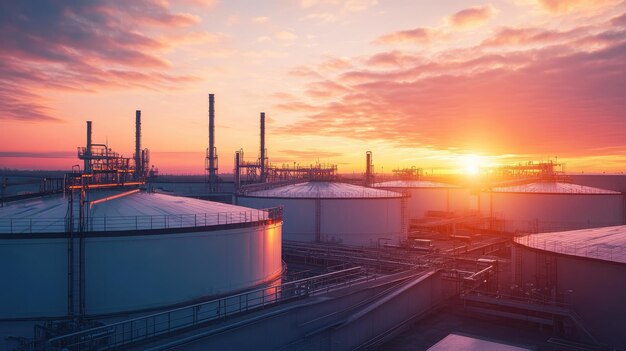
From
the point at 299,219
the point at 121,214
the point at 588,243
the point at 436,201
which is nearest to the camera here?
the point at 121,214

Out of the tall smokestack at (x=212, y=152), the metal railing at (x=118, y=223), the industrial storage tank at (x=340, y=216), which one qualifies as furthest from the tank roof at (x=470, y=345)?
the tall smokestack at (x=212, y=152)

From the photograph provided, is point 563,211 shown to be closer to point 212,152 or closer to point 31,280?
point 212,152

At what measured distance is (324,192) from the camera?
44.6 meters

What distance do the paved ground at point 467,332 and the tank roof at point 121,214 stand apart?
31.5 ft

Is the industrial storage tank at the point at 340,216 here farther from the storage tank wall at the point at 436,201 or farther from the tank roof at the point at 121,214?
the storage tank wall at the point at 436,201

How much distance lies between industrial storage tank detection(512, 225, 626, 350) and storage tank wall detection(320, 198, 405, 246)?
1692 cm

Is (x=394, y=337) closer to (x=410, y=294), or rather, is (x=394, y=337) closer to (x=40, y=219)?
(x=410, y=294)

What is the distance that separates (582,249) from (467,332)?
6990 mm

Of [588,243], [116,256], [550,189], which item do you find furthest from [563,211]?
[116,256]

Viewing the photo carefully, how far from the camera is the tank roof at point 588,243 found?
73.2 ft

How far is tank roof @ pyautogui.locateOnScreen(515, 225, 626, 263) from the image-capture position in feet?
73.2

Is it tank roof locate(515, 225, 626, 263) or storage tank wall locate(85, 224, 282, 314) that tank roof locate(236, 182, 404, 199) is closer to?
tank roof locate(515, 225, 626, 263)

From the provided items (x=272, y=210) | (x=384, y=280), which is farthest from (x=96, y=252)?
(x=384, y=280)

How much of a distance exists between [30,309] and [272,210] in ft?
41.8
